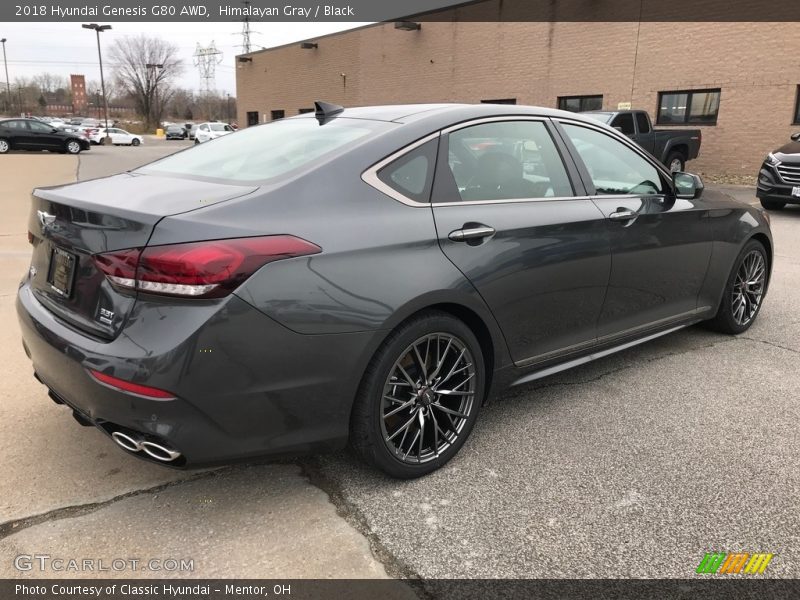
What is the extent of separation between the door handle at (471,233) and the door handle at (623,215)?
98cm

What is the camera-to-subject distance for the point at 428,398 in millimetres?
2789

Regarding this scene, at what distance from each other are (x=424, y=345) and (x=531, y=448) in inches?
34.3

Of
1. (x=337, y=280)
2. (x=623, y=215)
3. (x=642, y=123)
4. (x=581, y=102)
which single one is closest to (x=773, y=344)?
(x=623, y=215)

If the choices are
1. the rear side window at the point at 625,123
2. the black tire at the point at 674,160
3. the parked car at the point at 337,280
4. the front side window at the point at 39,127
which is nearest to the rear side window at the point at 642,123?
the rear side window at the point at 625,123

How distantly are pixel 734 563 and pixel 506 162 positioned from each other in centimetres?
201

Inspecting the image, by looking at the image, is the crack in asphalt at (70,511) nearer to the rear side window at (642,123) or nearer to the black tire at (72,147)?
the rear side window at (642,123)

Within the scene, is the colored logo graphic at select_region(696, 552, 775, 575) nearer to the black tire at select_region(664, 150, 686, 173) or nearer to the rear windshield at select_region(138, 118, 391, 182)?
the rear windshield at select_region(138, 118, 391, 182)

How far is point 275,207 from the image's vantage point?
2355mm

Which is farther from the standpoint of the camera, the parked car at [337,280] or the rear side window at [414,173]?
the rear side window at [414,173]

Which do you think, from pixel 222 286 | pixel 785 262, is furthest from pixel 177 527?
pixel 785 262

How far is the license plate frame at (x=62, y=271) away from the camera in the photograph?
8.07 feet

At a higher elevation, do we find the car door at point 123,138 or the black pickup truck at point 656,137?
the black pickup truck at point 656,137

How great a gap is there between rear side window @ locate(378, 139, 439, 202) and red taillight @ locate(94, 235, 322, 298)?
2.31 feet

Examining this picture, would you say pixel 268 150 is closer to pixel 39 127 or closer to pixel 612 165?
pixel 612 165
